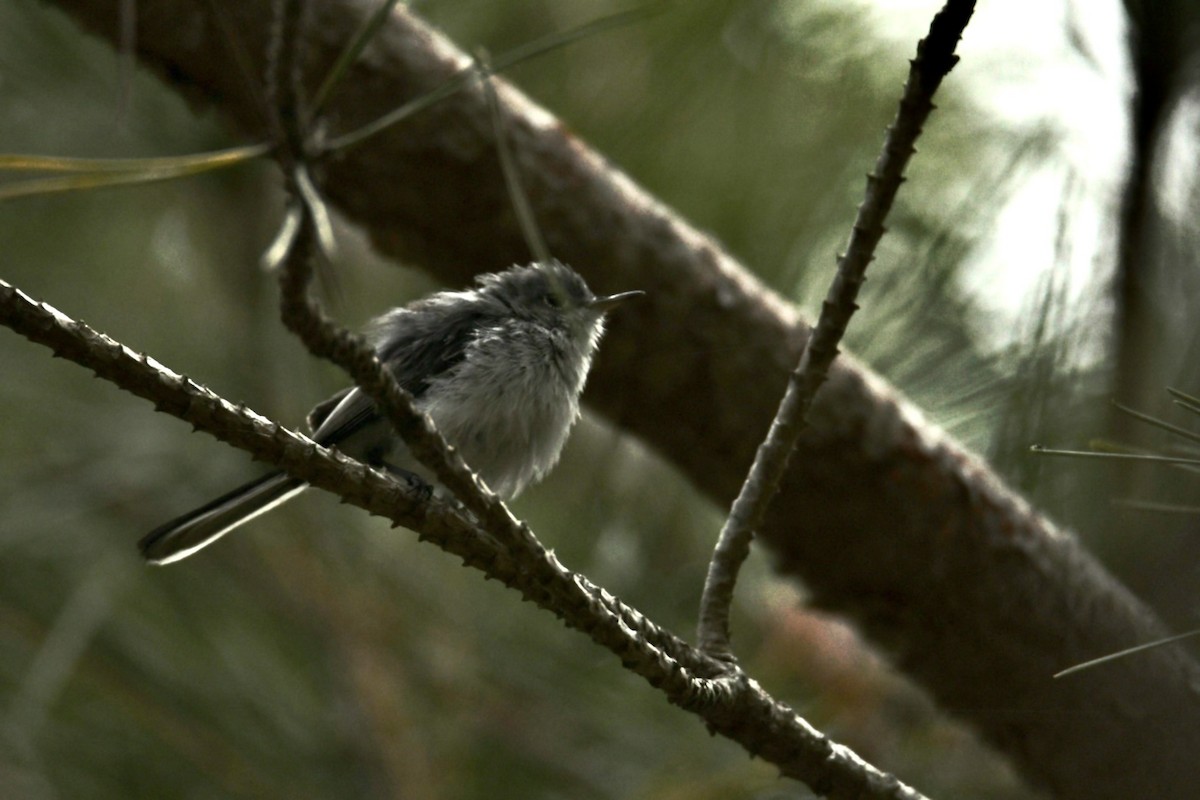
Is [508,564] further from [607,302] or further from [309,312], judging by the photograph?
[607,302]

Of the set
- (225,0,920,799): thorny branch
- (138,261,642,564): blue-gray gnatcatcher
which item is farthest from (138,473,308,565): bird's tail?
(225,0,920,799): thorny branch

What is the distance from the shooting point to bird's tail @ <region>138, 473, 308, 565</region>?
188 centimetres

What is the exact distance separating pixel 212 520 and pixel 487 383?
1.89 feet

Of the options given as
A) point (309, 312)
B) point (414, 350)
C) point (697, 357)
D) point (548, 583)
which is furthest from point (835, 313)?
point (414, 350)

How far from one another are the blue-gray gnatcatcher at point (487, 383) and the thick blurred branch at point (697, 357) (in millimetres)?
134

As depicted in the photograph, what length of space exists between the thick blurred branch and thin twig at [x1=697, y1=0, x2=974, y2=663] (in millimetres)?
1049

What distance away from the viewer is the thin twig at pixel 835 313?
1054mm

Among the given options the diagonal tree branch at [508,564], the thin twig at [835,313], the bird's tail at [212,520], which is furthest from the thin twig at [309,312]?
the bird's tail at [212,520]

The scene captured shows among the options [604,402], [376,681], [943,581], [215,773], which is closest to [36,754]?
[215,773]

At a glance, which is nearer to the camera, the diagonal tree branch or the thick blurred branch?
the diagonal tree branch

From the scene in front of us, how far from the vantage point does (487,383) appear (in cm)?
224

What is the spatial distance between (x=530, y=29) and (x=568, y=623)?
1961 mm

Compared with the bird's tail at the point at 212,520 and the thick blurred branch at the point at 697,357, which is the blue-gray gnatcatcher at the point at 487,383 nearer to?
the bird's tail at the point at 212,520

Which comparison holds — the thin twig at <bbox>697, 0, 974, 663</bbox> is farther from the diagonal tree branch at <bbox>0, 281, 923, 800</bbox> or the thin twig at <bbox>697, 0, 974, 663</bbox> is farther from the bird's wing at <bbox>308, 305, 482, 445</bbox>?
the bird's wing at <bbox>308, 305, 482, 445</bbox>
